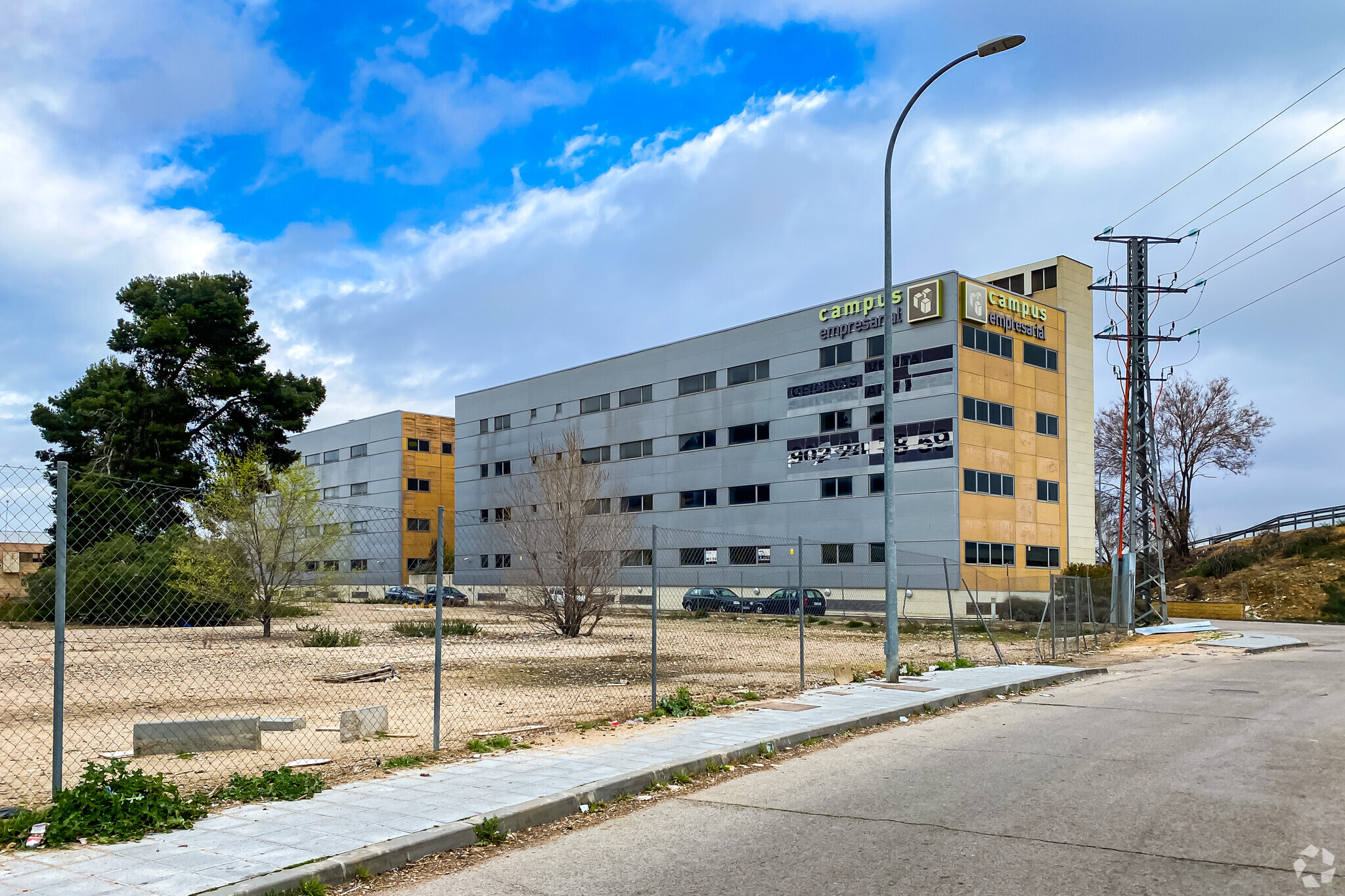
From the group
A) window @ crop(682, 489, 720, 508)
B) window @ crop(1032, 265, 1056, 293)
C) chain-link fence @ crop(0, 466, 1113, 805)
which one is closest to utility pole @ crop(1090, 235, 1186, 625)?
chain-link fence @ crop(0, 466, 1113, 805)

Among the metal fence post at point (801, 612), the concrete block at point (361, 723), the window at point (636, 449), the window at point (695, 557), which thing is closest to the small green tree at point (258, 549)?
the metal fence post at point (801, 612)

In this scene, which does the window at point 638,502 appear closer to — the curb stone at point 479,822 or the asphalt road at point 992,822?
the asphalt road at point 992,822

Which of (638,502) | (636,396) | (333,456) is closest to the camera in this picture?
(638,502)

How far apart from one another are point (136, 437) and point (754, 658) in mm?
36583

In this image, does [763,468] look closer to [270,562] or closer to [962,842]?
[270,562]

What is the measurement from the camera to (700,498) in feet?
207

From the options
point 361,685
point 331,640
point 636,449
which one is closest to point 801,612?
point 361,685

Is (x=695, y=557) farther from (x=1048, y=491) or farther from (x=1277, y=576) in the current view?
(x=1277, y=576)

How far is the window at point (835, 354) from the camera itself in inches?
2192

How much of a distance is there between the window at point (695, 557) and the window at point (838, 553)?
315 inches

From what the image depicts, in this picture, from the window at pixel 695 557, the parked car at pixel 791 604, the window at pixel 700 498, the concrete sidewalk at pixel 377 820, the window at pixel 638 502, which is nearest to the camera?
the concrete sidewalk at pixel 377 820

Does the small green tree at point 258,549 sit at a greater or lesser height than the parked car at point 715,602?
greater

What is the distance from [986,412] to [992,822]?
48.1 metres

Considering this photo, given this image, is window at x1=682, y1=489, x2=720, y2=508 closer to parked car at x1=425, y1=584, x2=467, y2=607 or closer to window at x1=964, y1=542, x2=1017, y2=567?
parked car at x1=425, y1=584, x2=467, y2=607
